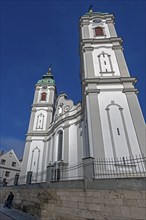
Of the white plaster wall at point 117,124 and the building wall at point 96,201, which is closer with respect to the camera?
the building wall at point 96,201

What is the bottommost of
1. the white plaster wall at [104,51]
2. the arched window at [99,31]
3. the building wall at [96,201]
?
the building wall at [96,201]

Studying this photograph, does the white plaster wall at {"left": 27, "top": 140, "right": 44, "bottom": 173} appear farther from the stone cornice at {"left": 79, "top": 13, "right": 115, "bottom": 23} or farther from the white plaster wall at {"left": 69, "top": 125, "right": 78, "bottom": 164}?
the stone cornice at {"left": 79, "top": 13, "right": 115, "bottom": 23}

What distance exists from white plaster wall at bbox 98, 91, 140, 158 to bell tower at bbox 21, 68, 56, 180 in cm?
1254

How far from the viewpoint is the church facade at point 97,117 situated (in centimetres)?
939

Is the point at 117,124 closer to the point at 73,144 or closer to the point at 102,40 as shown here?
the point at 73,144

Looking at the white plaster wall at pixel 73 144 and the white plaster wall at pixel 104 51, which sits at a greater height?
the white plaster wall at pixel 104 51

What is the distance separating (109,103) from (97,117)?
71.8 inches

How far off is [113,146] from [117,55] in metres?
9.60

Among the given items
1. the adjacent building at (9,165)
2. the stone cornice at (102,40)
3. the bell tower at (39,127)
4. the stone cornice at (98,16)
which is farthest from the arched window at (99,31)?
the adjacent building at (9,165)

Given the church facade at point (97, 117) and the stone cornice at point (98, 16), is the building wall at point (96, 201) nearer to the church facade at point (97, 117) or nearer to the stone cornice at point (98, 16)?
the church facade at point (97, 117)

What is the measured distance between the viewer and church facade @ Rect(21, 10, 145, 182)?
939cm

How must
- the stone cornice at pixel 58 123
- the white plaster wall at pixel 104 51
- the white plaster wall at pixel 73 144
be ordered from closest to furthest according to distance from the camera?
the white plaster wall at pixel 104 51
the white plaster wall at pixel 73 144
the stone cornice at pixel 58 123

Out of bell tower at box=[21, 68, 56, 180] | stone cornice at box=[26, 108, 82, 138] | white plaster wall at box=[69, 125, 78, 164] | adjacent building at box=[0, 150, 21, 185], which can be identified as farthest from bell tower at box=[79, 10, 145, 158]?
adjacent building at box=[0, 150, 21, 185]

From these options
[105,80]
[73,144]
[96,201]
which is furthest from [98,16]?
[96,201]
